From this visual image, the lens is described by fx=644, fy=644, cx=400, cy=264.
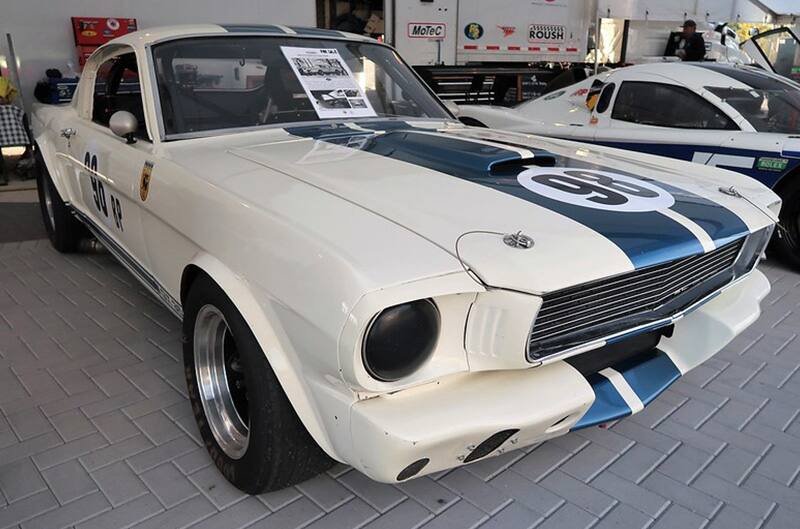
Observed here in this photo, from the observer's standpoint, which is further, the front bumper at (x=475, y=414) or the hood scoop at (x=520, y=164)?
the hood scoop at (x=520, y=164)

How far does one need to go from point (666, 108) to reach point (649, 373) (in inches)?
141

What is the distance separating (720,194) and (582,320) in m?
1.00

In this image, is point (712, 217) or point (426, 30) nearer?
point (712, 217)

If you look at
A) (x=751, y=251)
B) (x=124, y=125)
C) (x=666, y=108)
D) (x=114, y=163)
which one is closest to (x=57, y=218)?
(x=114, y=163)

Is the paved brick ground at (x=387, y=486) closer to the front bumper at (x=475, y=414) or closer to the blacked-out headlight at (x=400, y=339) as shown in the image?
the front bumper at (x=475, y=414)

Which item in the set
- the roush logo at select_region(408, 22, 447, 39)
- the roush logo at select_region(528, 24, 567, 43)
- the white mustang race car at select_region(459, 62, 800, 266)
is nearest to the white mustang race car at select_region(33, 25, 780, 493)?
the white mustang race car at select_region(459, 62, 800, 266)

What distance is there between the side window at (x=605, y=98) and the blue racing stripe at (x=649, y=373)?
3668mm

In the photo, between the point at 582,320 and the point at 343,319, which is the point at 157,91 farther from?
the point at 582,320

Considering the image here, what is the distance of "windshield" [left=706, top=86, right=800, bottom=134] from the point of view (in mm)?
4652

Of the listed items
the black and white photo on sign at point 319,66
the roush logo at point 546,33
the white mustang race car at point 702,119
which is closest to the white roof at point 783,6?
the roush logo at point 546,33

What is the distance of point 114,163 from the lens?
2.92m

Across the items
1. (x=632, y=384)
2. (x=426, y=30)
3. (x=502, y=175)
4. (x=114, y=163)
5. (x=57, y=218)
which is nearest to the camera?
(x=632, y=384)

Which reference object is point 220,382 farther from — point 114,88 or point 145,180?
point 114,88

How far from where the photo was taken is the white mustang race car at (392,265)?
5.14 ft
